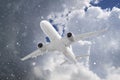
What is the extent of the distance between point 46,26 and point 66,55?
1881cm

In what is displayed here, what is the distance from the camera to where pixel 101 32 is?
9775 cm

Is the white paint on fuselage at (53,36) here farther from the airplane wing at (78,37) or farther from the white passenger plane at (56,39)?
the airplane wing at (78,37)

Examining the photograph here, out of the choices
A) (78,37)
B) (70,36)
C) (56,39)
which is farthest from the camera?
A: (56,39)

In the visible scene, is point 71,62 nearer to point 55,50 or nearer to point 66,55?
point 66,55

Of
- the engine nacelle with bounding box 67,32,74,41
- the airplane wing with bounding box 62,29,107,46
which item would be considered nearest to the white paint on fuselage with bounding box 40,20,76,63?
the airplane wing with bounding box 62,29,107,46

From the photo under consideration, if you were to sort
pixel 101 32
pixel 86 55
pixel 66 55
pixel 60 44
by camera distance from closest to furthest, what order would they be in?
pixel 101 32 → pixel 60 44 → pixel 66 55 → pixel 86 55

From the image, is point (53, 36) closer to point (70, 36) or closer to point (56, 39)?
point (56, 39)

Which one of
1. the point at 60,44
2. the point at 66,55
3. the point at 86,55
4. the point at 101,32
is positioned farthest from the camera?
the point at 86,55

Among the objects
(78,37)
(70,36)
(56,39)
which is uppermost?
(78,37)

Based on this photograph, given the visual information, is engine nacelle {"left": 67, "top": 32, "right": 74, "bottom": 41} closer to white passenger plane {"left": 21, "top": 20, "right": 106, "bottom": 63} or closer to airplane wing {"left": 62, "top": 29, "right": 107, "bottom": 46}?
white passenger plane {"left": 21, "top": 20, "right": 106, "bottom": 63}

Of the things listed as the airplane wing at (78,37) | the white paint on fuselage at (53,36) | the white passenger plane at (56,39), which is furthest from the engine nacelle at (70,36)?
the white paint on fuselage at (53,36)

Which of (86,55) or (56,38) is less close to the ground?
(86,55)

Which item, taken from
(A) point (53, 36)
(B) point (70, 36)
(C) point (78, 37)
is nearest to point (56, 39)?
(A) point (53, 36)

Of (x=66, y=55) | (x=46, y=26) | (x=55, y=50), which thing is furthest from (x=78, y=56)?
(x=46, y=26)
